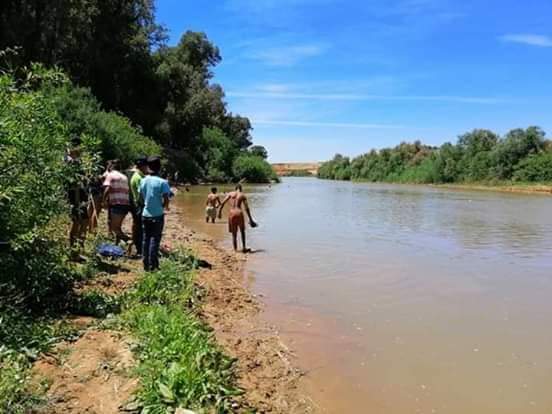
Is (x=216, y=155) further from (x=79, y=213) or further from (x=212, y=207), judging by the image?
(x=79, y=213)

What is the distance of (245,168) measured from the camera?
271 feet

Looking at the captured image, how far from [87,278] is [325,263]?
24.2ft

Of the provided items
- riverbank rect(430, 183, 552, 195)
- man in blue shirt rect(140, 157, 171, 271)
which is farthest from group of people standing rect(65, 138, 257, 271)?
riverbank rect(430, 183, 552, 195)

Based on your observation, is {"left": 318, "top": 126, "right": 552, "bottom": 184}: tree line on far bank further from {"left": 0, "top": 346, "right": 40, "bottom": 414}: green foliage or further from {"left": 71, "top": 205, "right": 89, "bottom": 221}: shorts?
{"left": 0, "top": 346, "right": 40, "bottom": 414}: green foliage

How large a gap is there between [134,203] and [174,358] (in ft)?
21.5

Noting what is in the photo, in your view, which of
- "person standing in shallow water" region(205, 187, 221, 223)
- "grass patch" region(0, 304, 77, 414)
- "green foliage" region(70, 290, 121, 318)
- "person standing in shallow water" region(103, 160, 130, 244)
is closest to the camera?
"grass patch" region(0, 304, 77, 414)

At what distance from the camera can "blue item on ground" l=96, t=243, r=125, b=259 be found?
10578 mm

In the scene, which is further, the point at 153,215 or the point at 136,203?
the point at 136,203

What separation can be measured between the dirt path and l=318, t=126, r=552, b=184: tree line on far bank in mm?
72506

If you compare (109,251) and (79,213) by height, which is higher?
(79,213)

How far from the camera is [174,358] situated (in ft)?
18.5

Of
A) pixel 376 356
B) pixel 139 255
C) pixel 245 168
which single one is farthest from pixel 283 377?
pixel 245 168

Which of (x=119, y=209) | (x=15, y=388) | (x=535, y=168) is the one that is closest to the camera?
(x=15, y=388)

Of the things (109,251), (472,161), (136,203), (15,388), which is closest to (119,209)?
(136,203)
